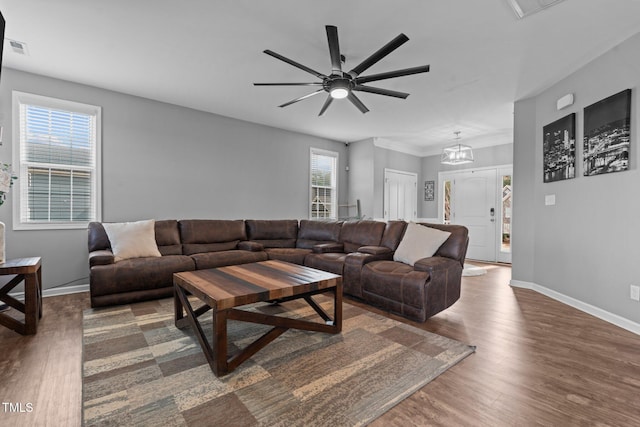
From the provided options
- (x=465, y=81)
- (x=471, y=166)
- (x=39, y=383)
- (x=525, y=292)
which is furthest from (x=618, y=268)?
(x=39, y=383)

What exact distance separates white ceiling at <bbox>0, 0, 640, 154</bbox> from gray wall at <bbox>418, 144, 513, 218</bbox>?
6.85ft

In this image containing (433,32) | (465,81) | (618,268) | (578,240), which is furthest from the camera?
(465,81)

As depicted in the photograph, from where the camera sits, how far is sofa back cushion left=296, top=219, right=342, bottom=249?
15.5 ft

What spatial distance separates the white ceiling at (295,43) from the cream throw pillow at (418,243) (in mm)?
1837

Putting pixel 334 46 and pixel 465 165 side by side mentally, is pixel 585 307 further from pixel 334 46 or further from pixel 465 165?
pixel 465 165

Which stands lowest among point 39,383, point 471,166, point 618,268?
point 39,383

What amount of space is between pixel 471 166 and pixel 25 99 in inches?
302

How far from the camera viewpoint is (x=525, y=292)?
388cm

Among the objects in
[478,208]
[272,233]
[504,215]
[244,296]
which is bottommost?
[244,296]

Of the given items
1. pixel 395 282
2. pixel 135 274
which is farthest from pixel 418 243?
pixel 135 274

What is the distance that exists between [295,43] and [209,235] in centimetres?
290

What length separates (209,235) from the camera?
14.5 ft

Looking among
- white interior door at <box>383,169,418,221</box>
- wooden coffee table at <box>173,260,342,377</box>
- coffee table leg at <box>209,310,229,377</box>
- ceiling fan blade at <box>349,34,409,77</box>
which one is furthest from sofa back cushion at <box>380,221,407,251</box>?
white interior door at <box>383,169,418,221</box>

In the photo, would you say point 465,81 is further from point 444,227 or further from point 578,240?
point 578,240
